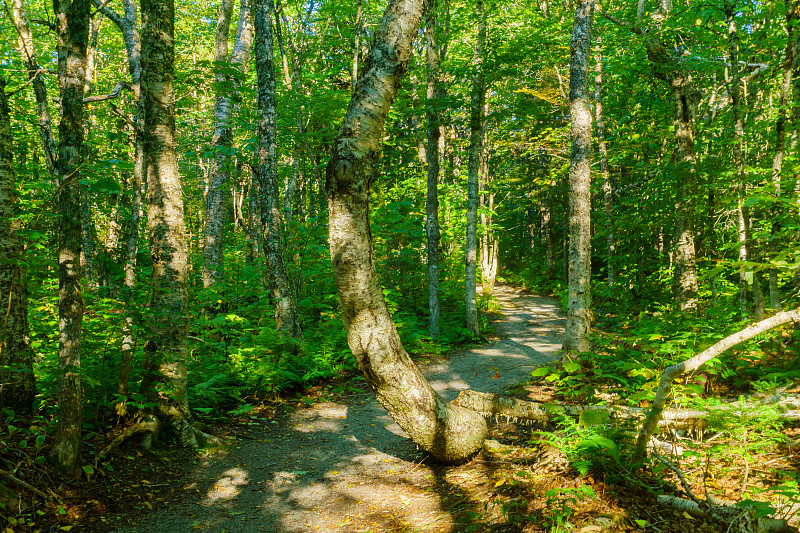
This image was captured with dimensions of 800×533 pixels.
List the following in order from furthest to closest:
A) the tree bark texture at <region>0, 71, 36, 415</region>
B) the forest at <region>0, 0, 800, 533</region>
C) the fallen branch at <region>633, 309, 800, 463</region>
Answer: the tree bark texture at <region>0, 71, 36, 415</region>
the forest at <region>0, 0, 800, 533</region>
the fallen branch at <region>633, 309, 800, 463</region>

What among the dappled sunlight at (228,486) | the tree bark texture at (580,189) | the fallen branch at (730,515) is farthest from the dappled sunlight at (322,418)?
the fallen branch at (730,515)

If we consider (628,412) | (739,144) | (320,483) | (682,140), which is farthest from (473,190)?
(320,483)

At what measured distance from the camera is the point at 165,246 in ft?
18.9

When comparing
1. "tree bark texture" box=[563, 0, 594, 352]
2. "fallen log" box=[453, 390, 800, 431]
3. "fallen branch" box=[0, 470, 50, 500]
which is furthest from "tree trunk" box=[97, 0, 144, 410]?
"tree bark texture" box=[563, 0, 594, 352]

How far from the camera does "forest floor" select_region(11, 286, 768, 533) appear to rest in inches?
142

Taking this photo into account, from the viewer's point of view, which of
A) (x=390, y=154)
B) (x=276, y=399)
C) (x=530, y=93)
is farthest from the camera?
(x=390, y=154)

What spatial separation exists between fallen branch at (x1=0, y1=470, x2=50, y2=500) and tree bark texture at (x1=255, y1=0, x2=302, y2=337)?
5.89m

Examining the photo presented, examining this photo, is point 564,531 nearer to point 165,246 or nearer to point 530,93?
point 165,246

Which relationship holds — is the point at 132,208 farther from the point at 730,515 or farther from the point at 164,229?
the point at 730,515

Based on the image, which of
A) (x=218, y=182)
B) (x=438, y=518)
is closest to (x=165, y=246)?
(x=438, y=518)

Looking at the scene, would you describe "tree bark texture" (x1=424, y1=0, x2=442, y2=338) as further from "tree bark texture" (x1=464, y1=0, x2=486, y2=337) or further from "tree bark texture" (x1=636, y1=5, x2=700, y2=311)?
→ "tree bark texture" (x1=636, y1=5, x2=700, y2=311)

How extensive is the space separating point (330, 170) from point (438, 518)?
11.4ft

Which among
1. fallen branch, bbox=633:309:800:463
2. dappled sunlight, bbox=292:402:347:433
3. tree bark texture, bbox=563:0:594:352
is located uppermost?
tree bark texture, bbox=563:0:594:352

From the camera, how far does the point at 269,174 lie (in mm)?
10133
